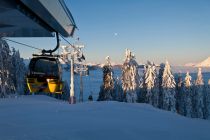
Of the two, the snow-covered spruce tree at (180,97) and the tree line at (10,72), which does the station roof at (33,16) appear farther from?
the snow-covered spruce tree at (180,97)

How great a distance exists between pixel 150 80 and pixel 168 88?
3.53m

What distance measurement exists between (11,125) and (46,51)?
16.1ft

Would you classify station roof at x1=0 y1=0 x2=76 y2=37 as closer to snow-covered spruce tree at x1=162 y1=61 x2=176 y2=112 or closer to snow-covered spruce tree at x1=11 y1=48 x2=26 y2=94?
snow-covered spruce tree at x1=11 y1=48 x2=26 y2=94

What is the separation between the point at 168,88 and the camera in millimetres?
62406

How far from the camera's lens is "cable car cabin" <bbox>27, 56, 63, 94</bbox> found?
9.37 m

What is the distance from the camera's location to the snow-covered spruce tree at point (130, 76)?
200 feet

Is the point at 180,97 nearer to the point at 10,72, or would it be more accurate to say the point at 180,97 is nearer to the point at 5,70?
the point at 10,72

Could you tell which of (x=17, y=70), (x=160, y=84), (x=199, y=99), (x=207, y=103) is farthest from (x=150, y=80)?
(x=207, y=103)

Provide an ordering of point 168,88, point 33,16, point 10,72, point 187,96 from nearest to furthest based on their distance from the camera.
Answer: point 33,16 → point 10,72 → point 168,88 → point 187,96

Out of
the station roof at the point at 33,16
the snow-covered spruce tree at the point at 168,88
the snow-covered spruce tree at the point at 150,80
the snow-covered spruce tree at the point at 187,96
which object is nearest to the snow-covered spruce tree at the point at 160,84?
the snow-covered spruce tree at the point at 168,88

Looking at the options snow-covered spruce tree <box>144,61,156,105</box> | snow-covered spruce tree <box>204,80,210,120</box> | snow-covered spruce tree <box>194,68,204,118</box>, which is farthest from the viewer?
snow-covered spruce tree <box>204,80,210,120</box>

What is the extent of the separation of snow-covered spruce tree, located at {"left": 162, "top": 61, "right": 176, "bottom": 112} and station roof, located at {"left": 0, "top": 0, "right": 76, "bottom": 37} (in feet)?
187

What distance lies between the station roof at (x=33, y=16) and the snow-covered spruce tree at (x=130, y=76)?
180 feet

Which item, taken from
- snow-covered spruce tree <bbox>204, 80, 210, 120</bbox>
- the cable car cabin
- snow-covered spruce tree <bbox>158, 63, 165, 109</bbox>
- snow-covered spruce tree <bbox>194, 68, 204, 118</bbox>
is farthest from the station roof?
snow-covered spruce tree <bbox>204, 80, 210, 120</bbox>
